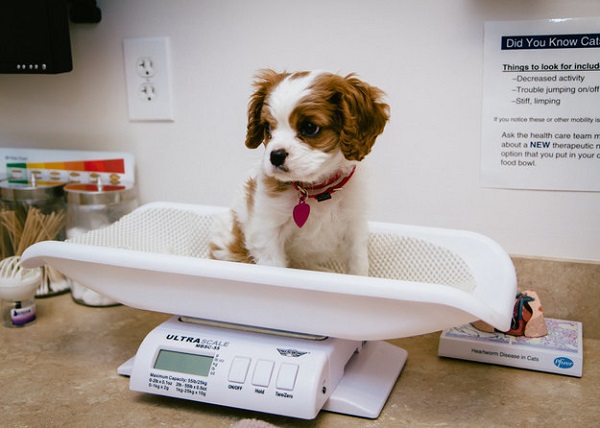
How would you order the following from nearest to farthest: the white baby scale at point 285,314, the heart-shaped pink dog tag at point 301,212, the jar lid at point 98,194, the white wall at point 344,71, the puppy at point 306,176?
the white baby scale at point 285,314, the puppy at point 306,176, the heart-shaped pink dog tag at point 301,212, the white wall at point 344,71, the jar lid at point 98,194

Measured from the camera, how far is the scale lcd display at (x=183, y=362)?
1008 mm

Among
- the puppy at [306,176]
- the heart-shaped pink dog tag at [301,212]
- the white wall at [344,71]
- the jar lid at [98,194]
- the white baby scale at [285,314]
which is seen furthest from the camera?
the jar lid at [98,194]

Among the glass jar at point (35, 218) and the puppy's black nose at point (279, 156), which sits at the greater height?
the puppy's black nose at point (279, 156)

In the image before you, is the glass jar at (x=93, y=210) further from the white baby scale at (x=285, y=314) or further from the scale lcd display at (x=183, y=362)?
the scale lcd display at (x=183, y=362)

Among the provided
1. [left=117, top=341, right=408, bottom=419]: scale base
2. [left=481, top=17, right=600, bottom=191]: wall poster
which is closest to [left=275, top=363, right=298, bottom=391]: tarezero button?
[left=117, top=341, right=408, bottom=419]: scale base

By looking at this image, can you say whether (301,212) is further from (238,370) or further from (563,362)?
(563,362)

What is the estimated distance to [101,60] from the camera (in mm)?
1551

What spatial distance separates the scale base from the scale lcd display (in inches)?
5.3

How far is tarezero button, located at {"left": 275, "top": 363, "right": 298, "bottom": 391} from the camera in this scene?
95 cm


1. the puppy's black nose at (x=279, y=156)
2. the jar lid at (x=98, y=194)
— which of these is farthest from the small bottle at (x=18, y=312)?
the puppy's black nose at (x=279, y=156)

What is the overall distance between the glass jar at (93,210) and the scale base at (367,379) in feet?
1.13

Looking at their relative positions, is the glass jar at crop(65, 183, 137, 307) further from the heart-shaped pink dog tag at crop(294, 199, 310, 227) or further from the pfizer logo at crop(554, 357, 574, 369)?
the pfizer logo at crop(554, 357, 574, 369)

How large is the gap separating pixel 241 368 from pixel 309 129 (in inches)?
15.1

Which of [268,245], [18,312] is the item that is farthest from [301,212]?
[18,312]
